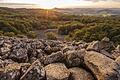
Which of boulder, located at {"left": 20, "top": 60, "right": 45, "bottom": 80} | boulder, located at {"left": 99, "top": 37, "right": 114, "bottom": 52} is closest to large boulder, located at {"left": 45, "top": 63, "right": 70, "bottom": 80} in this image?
boulder, located at {"left": 20, "top": 60, "right": 45, "bottom": 80}

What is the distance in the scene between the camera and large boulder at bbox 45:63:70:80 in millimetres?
14642

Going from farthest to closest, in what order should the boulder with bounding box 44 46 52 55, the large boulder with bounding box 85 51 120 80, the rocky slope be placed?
the boulder with bounding box 44 46 52 55, the rocky slope, the large boulder with bounding box 85 51 120 80

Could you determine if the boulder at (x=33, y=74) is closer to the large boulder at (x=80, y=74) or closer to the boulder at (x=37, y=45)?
the large boulder at (x=80, y=74)

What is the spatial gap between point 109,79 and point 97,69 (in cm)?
110

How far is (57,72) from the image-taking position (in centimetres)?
1515

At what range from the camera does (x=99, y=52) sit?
17781 millimetres

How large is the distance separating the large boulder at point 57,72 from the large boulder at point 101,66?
4.74ft

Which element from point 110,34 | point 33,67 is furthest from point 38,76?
point 110,34

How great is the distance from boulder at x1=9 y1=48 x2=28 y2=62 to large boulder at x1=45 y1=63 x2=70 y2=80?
2.43m

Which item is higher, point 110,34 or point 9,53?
point 9,53

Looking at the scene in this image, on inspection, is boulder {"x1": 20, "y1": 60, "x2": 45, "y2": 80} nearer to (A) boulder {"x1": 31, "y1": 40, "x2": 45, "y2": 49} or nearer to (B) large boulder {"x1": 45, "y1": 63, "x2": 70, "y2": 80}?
(B) large boulder {"x1": 45, "y1": 63, "x2": 70, "y2": 80}

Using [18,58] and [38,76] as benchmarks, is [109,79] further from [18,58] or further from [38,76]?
[18,58]

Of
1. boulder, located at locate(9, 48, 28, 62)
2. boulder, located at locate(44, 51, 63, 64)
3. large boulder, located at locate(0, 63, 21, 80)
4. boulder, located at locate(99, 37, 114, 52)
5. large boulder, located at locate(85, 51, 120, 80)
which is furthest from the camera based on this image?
boulder, located at locate(99, 37, 114, 52)

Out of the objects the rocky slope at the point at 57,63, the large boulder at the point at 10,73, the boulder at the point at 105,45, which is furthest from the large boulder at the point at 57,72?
the boulder at the point at 105,45
